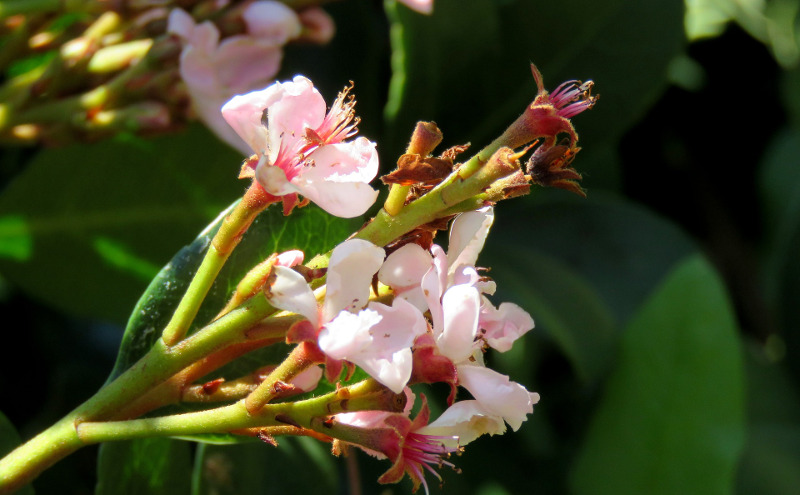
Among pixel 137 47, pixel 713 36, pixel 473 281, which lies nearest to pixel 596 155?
pixel 713 36

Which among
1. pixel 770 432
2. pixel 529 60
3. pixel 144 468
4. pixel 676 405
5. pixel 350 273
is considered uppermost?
pixel 350 273

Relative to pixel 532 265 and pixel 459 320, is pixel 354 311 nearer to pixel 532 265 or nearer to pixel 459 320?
pixel 459 320

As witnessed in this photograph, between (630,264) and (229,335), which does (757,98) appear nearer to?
(630,264)

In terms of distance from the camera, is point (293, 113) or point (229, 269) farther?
point (229, 269)

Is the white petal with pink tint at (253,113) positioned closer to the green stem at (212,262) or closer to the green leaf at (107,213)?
the green stem at (212,262)

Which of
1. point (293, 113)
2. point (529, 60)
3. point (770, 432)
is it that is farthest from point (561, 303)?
point (293, 113)

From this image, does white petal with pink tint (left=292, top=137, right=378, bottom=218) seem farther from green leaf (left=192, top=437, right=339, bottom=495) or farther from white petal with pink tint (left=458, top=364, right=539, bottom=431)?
green leaf (left=192, top=437, right=339, bottom=495)

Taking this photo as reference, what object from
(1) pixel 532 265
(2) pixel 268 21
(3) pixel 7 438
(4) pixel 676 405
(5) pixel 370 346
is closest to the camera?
(5) pixel 370 346
